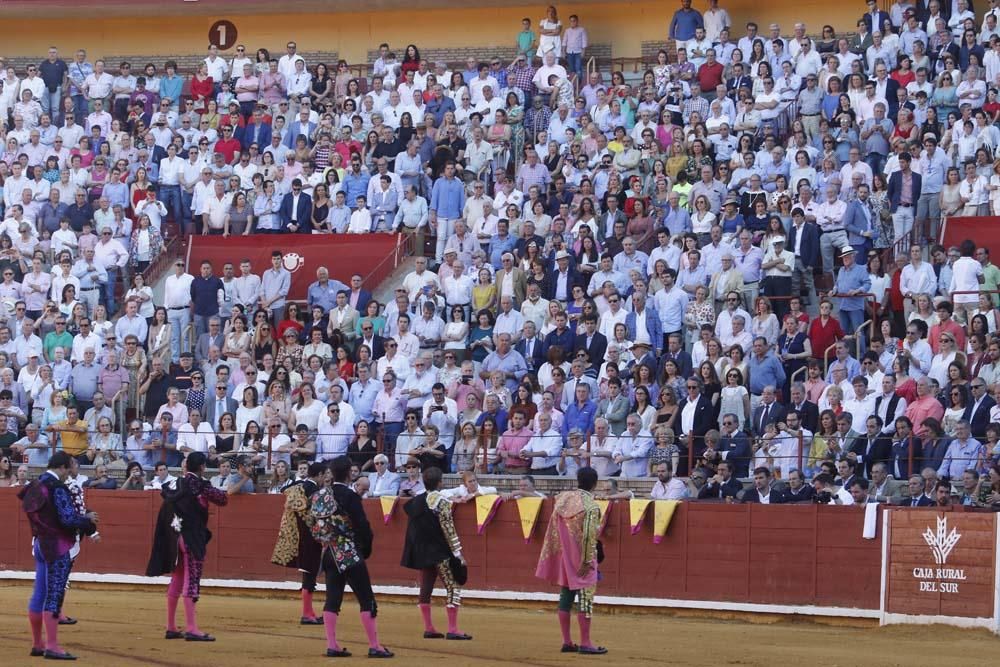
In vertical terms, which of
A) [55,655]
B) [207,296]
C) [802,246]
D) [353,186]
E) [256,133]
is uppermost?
[256,133]

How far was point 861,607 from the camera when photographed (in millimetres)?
16703

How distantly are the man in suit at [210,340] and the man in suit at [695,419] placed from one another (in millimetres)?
6706

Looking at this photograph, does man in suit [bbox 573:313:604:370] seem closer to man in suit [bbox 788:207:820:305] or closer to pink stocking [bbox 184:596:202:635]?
man in suit [bbox 788:207:820:305]

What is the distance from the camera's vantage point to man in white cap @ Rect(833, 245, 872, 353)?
1992 centimetres

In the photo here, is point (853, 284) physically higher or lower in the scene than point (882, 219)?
lower

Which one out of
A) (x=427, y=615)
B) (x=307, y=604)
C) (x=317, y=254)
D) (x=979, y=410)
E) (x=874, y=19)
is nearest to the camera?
(x=427, y=615)

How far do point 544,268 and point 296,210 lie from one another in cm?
462

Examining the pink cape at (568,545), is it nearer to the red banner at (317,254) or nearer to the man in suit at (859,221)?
the man in suit at (859,221)

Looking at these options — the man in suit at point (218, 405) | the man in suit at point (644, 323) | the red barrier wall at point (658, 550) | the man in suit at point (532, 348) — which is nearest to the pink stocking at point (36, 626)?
the red barrier wall at point (658, 550)

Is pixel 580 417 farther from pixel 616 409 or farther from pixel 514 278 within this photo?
pixel 514 278

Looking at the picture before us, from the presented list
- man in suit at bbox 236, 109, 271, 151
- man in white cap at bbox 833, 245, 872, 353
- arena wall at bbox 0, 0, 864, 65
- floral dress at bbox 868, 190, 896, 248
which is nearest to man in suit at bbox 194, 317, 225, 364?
man in suit at bbox 236, 109, 271, 151

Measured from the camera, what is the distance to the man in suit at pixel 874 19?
2447 cm

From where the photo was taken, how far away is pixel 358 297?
22938 millimetres

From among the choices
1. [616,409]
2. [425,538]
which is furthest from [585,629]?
[616,409]
